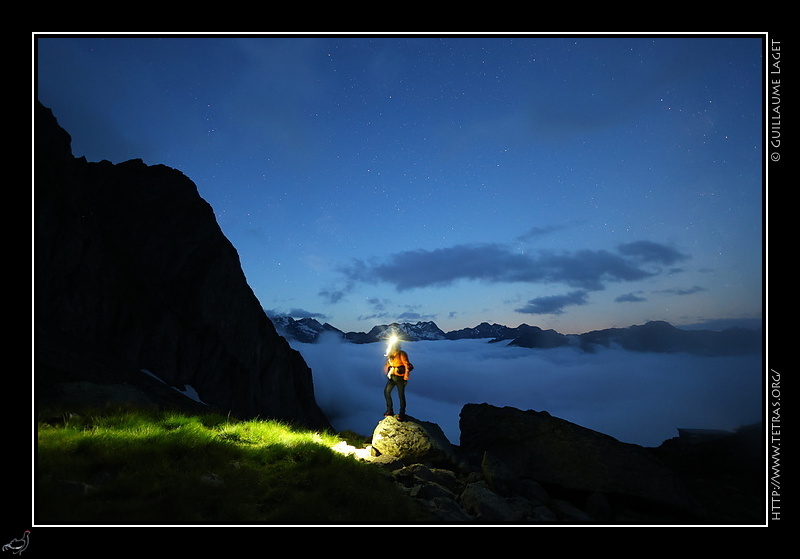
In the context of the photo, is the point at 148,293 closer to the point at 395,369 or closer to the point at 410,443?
the point at 395,369

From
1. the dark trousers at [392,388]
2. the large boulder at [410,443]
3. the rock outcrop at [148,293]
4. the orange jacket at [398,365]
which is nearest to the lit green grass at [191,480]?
the large boulder at [410,443]

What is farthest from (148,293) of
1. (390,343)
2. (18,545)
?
(18,545)

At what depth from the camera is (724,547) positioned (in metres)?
5.50

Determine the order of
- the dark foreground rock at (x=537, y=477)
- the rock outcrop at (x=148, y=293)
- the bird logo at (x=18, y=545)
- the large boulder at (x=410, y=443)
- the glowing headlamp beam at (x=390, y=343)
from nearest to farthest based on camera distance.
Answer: the bird logo at (x=18, y=545) < the dark foreground rock at (x=537, y=477) < the large boulder at (x=410, y=443) < the glowing headlamp beam at (x=390, y=343) < the rock outcrop at (x=148, y=293)

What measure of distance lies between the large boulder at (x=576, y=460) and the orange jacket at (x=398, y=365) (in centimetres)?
403

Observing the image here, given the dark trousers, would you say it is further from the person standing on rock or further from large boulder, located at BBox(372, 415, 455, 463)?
large boulder, located at BBox(372, 415, 455, 463)

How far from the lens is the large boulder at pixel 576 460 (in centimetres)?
1235

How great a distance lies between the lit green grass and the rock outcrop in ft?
92.4

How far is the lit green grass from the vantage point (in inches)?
213

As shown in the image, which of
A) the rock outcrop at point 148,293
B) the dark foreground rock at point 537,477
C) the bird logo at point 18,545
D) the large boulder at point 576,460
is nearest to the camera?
the bird logo at point 18,545

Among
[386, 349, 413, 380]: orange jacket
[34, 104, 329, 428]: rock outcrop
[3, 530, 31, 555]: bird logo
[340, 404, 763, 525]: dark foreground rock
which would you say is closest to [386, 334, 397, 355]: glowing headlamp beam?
[386, 349, 413, 380]: orange jacket

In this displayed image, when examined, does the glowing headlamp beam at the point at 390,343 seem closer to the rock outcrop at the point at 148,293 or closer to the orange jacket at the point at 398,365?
the orange jacket at the point at 398,365

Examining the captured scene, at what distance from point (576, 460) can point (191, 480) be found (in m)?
13.1
